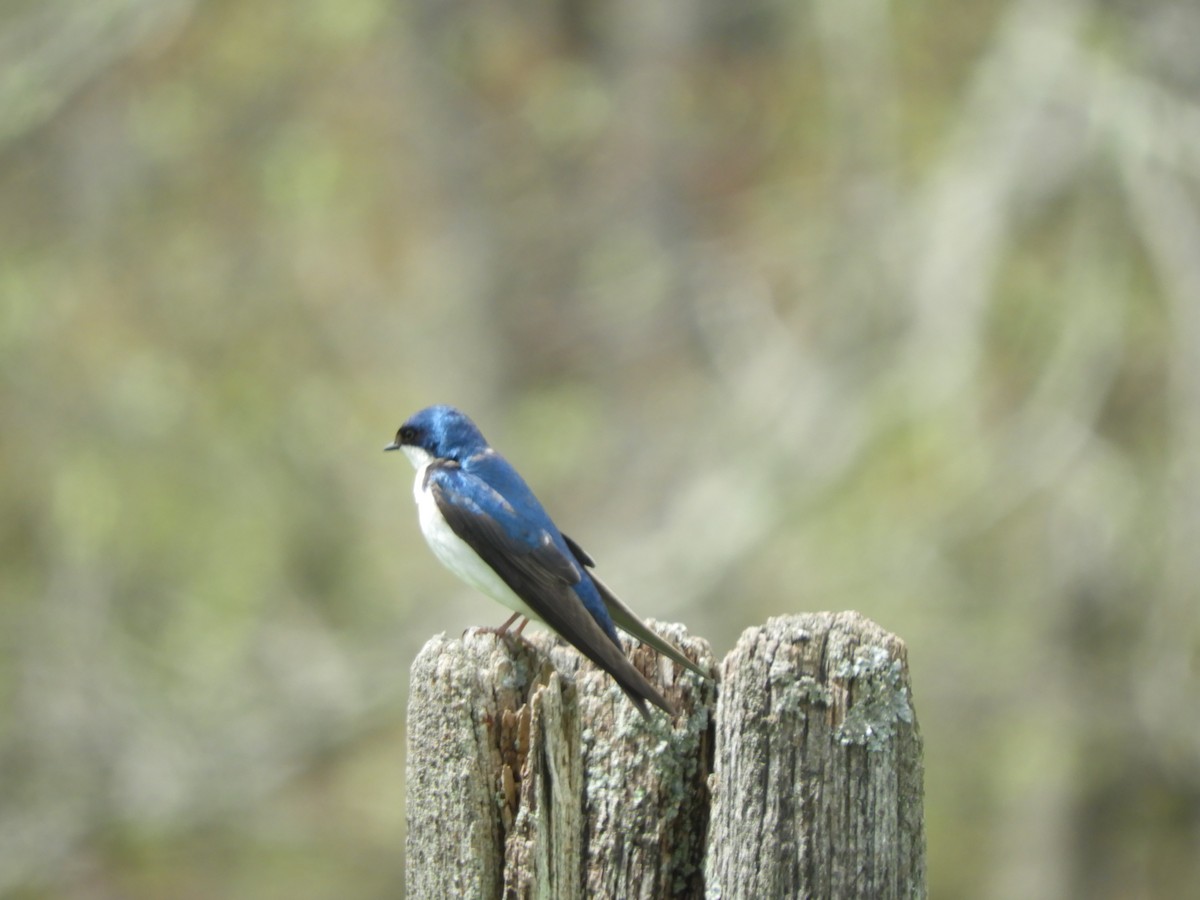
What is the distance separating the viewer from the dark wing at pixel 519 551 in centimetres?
287

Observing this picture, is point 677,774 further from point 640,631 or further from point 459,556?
point 459,556

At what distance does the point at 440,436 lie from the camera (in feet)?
13.1

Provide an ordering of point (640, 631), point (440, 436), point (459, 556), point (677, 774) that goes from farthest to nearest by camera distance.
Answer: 1. point (440, 436)
2. point (459, 556)
3. point (640, 631)
4. point (677, 774)

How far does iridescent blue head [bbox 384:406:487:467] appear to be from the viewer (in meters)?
3.94

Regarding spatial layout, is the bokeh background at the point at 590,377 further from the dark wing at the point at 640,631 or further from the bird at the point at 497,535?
the dark wing at the point at 640,631

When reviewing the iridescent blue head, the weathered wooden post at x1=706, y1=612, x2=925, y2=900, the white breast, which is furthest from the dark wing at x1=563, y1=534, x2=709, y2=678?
the iridescent blue head

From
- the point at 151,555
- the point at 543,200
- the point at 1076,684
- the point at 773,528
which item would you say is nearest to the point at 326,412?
the point at 151,555

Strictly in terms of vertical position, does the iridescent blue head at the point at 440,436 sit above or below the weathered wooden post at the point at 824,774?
above

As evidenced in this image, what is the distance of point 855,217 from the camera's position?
28.4ft

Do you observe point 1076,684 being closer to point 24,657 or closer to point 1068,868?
point 1068,868

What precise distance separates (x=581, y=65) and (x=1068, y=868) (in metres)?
6.30

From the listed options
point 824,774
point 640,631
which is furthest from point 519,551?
point 824,774

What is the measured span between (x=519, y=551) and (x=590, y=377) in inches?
364

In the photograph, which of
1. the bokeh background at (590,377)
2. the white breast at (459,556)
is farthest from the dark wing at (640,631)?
the bokeh background at (590,377)
